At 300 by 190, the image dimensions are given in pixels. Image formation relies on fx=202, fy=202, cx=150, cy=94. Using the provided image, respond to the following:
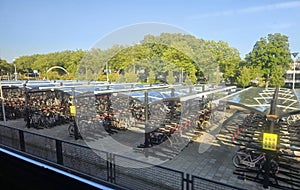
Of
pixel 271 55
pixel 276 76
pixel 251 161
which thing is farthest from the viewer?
pixel 271 55

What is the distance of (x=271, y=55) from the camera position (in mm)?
23719

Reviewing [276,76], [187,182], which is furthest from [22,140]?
[276,76]

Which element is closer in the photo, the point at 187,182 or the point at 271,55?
the point at 187,182

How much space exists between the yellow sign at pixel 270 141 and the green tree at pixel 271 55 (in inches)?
891

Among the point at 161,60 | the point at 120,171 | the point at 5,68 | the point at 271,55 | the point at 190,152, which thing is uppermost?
the point at 271,55

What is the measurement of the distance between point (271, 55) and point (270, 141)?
79.0 ft

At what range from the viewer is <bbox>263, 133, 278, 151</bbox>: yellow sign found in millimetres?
3573

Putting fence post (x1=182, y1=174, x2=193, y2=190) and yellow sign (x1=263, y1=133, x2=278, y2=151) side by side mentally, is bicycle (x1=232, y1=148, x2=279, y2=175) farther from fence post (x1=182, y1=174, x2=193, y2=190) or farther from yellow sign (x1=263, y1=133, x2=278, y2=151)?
fence post (x1=182, y1=174, x2=193, y2=190)

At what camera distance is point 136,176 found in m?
3.42

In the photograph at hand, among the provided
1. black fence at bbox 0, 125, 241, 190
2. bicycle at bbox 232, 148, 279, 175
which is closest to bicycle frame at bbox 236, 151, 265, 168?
bicycle at bbox 232, 148, 279, 175

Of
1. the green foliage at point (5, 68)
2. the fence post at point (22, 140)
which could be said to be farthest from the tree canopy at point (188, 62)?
the green foliage at point (5, 68)

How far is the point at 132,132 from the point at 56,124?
3767mm

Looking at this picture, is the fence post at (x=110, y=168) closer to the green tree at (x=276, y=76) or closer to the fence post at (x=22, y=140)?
the fence post at (x=22, y=140)

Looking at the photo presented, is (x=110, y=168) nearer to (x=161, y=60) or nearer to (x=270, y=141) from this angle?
(x=270, y=141)
